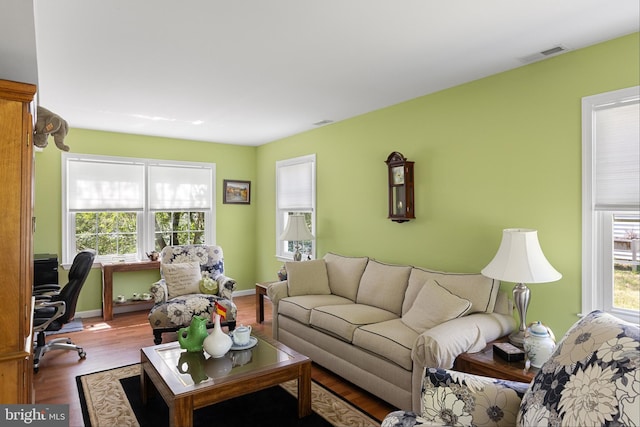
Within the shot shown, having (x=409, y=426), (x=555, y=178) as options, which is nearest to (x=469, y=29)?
(x=555, y=178)

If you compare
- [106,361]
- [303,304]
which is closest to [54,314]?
[106,361]

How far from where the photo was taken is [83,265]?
12.1 feet

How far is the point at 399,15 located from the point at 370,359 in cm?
229

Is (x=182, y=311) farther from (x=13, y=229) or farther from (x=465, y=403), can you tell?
(x=465, y=403)

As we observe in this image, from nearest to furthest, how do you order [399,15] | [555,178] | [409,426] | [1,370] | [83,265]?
[409,426] < [1,370] < [399,15] < [555,178] < [83,265]

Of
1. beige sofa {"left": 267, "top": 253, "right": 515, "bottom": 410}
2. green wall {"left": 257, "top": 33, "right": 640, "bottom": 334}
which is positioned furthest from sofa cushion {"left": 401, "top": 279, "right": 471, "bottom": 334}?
green wall {"left": 257, "top": 33, "right": 640, "bottom": 334}

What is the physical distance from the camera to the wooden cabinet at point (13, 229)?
5.72 feet

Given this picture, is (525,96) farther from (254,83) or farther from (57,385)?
(57,385)

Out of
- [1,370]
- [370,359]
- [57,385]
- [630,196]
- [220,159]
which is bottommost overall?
[57,385]

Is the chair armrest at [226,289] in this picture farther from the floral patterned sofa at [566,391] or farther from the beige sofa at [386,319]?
the floral patterned sofa at [566,391]

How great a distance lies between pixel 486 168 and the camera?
3.21m

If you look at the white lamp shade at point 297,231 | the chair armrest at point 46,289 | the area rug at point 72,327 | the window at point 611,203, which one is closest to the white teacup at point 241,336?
the white lamp shade at point 297,231

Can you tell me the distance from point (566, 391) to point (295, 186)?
4.44 meters

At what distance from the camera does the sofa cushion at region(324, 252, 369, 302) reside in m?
3.96
